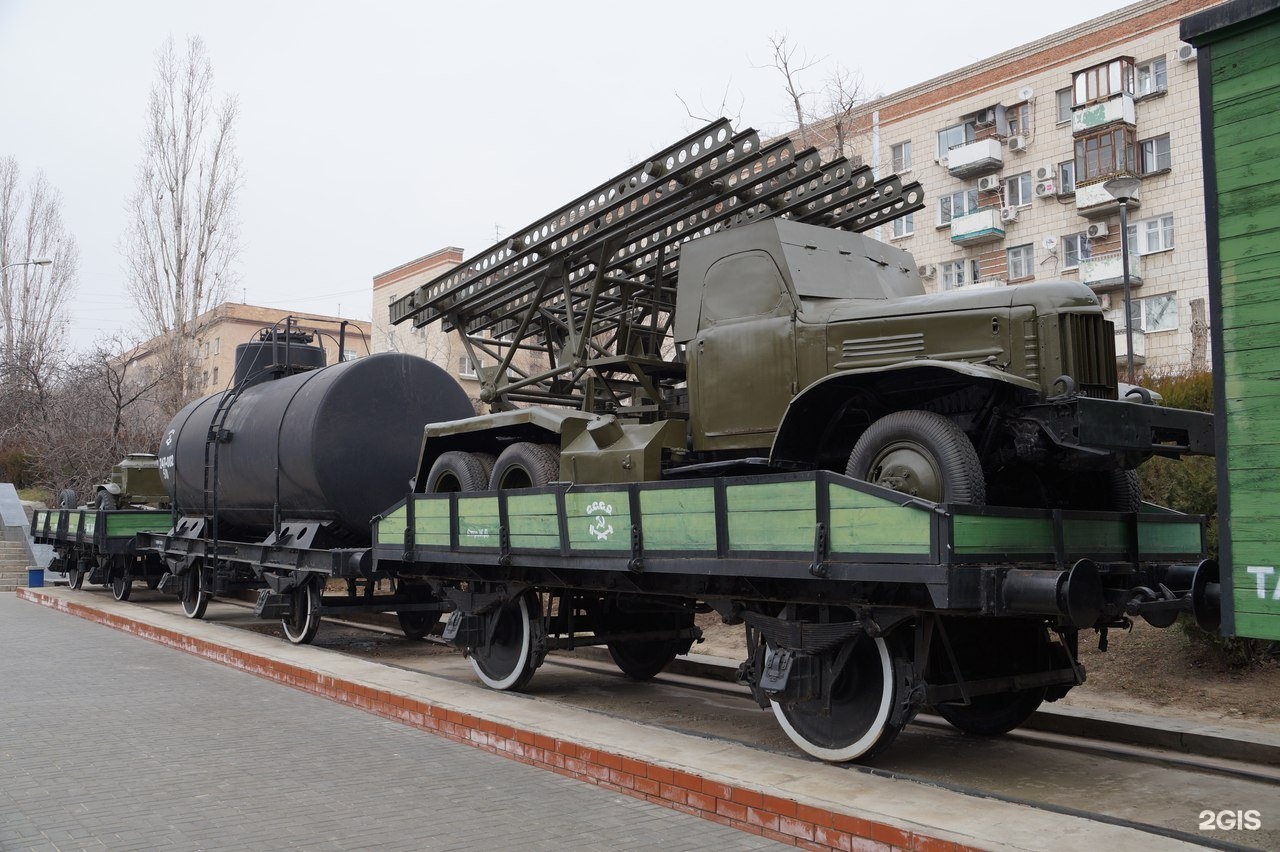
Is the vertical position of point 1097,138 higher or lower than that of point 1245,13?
higher

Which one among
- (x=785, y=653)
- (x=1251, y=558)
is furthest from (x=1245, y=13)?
(x=785, y=653)

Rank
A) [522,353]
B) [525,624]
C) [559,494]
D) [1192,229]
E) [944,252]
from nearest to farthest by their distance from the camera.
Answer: [559,494] < [525,624] < [1192,229] < [944,252] < [522,353]

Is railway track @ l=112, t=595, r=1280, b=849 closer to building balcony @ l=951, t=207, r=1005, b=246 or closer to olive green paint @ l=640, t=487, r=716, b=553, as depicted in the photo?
olive green paint @ l=640, t=487, r=716, b=553

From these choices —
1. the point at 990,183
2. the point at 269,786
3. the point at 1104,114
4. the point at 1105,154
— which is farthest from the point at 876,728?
the point at 990,183

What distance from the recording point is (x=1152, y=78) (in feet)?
99.1

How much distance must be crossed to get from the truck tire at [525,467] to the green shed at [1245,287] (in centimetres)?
568

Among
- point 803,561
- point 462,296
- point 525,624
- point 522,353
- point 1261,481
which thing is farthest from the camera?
point 522,353

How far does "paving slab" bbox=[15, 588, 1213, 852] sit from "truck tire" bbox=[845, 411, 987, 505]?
5.46ft

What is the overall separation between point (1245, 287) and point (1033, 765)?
3.79m

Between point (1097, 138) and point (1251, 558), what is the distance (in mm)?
29062

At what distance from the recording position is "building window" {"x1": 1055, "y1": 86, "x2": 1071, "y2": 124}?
3217 centimetres

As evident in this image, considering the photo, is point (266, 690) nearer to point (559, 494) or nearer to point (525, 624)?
point (525, 624)

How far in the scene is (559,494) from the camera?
28.1 feet

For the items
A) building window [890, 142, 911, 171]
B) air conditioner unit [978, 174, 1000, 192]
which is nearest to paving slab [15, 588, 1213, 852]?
air conditioner unit [978, 174, 1000, 192]
